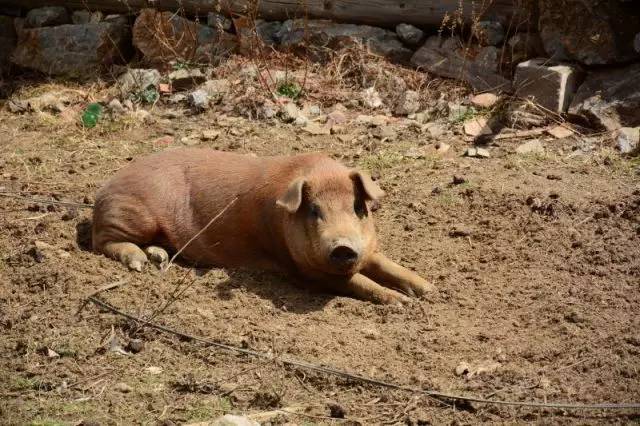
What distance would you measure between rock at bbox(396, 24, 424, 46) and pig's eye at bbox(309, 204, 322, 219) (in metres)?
4.22

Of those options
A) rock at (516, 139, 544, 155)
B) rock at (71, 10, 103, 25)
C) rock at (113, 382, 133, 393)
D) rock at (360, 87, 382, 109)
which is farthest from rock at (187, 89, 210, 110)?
rock at (113, 382, 133, 393)

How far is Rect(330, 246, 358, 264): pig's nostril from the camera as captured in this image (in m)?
6.02

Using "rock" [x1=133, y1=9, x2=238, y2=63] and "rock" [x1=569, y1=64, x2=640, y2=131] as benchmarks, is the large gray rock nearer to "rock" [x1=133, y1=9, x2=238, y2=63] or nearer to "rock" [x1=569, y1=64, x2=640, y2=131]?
"rock" [x1=133, y1=9, x2=238, y2=63]

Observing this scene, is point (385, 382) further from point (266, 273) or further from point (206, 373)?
point (266, 273)

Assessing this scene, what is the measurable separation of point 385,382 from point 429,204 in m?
2.64

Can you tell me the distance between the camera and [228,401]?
4977mm

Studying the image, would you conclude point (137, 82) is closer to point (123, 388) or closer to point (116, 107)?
point (116, 107)

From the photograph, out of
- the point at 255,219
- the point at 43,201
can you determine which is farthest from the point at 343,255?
the point at 43,201

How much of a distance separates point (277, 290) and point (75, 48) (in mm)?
5751

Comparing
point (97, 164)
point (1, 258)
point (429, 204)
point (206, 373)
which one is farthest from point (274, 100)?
point (206, 373)

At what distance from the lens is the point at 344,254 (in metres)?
6.04

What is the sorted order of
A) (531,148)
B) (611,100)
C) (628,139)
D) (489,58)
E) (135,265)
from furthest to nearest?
(489,58) < (611,100) < (531,148) < (628,139) < (135,265)

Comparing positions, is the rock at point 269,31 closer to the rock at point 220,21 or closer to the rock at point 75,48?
the rock at point 220,21

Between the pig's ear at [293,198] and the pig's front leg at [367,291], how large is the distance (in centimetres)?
61
